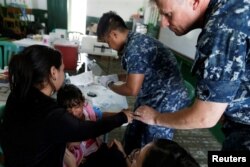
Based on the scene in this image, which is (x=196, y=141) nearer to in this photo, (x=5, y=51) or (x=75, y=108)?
(x=75, y=108)

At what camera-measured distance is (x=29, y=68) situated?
0.92 m

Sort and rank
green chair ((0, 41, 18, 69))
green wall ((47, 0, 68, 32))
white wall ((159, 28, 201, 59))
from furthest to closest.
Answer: green wall ((47, 0, 68, 32))
white wall ((159, 28, 201, 59))
green chair ((0, 41, 18, 69))

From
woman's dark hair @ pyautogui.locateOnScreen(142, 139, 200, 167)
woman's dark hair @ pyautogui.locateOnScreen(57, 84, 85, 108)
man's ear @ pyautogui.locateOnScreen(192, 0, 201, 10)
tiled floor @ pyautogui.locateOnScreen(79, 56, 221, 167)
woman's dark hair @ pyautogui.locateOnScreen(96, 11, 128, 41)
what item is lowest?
tiled floor @ pyautogui.locateOnScreen(79, 56, 221, 167)

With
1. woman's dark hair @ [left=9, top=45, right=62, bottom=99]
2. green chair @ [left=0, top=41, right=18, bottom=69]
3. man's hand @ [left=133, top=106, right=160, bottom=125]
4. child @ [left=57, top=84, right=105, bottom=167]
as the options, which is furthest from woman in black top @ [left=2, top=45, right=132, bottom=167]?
green chair @ [left=0, top=41, right=18, bottom=69]

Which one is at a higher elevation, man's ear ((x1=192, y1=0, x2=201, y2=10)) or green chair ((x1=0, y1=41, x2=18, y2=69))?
man's ear ((x1=192, y1=0, x2=201, y2=10))

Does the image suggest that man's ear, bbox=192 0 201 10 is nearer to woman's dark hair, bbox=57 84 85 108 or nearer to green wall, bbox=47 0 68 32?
woman's dark hair, bbox=57 84 85 108

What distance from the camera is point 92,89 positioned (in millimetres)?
1802

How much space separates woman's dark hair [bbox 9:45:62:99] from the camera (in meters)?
0.92

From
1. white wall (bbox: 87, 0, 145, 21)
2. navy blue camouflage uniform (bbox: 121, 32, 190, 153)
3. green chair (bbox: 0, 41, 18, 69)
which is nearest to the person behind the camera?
navy blue camouflage uniform (bbox: 121, 32, 190, 153)

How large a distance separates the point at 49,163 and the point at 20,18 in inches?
193

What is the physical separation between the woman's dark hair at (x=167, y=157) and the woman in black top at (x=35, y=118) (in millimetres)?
304

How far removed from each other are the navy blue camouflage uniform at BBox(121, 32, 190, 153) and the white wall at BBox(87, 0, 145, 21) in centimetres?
456

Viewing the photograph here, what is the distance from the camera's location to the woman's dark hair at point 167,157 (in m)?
0.71

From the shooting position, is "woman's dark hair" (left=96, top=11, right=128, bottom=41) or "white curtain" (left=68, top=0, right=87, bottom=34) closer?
"woman's dark hair" (left=96, top=11, right=128, bottom=41)
